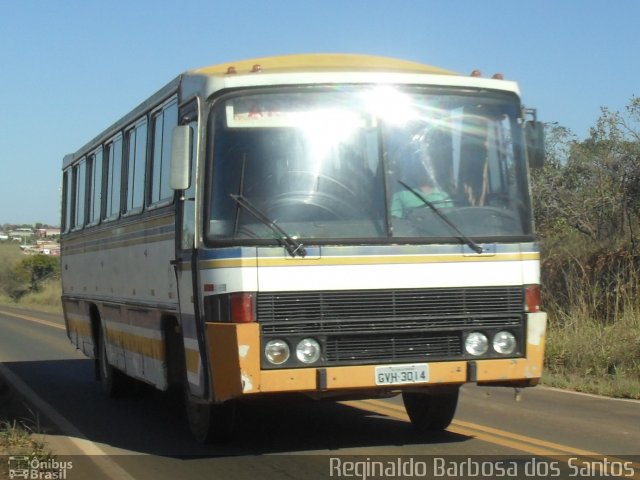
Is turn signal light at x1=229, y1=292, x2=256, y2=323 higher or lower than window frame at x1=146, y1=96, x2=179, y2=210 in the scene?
lower

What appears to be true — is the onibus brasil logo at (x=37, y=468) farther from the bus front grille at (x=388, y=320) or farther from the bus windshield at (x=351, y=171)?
the bus windshield at (x=351, y=171)

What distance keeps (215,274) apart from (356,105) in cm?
175

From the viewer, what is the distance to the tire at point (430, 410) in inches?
368

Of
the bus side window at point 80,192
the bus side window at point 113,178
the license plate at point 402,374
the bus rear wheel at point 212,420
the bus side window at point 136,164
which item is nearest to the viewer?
the license plate at point 402,374

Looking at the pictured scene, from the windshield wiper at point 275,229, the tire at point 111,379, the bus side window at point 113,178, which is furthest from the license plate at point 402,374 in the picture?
the tire at point 111,379

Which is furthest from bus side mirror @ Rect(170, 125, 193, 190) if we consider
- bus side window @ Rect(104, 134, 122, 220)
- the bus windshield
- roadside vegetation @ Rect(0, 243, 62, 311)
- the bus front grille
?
roadside vegetation @ Rect(0, 243, 62, 311)

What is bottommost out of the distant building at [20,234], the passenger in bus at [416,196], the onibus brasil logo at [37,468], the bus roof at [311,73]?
the onibus brasil logo at [37,468]

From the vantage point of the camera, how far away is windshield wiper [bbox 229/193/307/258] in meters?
7.73

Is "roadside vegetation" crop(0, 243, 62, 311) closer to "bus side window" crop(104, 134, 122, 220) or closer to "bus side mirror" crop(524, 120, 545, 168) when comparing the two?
"bus side window" crop(104, 134, 122, 220)

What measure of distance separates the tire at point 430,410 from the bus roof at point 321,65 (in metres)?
2.84

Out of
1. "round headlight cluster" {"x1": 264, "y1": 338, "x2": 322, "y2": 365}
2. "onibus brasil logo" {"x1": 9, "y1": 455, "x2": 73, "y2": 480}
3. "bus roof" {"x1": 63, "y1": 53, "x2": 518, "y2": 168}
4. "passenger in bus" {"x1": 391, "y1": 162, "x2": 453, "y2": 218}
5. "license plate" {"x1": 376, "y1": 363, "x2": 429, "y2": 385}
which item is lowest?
"onibus brasil logo" {"x1": 9, "y1": 455, "x2": 73, "y2": 480}

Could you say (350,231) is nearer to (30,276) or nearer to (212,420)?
(212,420)

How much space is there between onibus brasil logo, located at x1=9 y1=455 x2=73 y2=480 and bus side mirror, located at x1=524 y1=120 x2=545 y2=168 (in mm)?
4568

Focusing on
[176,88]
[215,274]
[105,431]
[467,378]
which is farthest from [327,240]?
[105,431]
